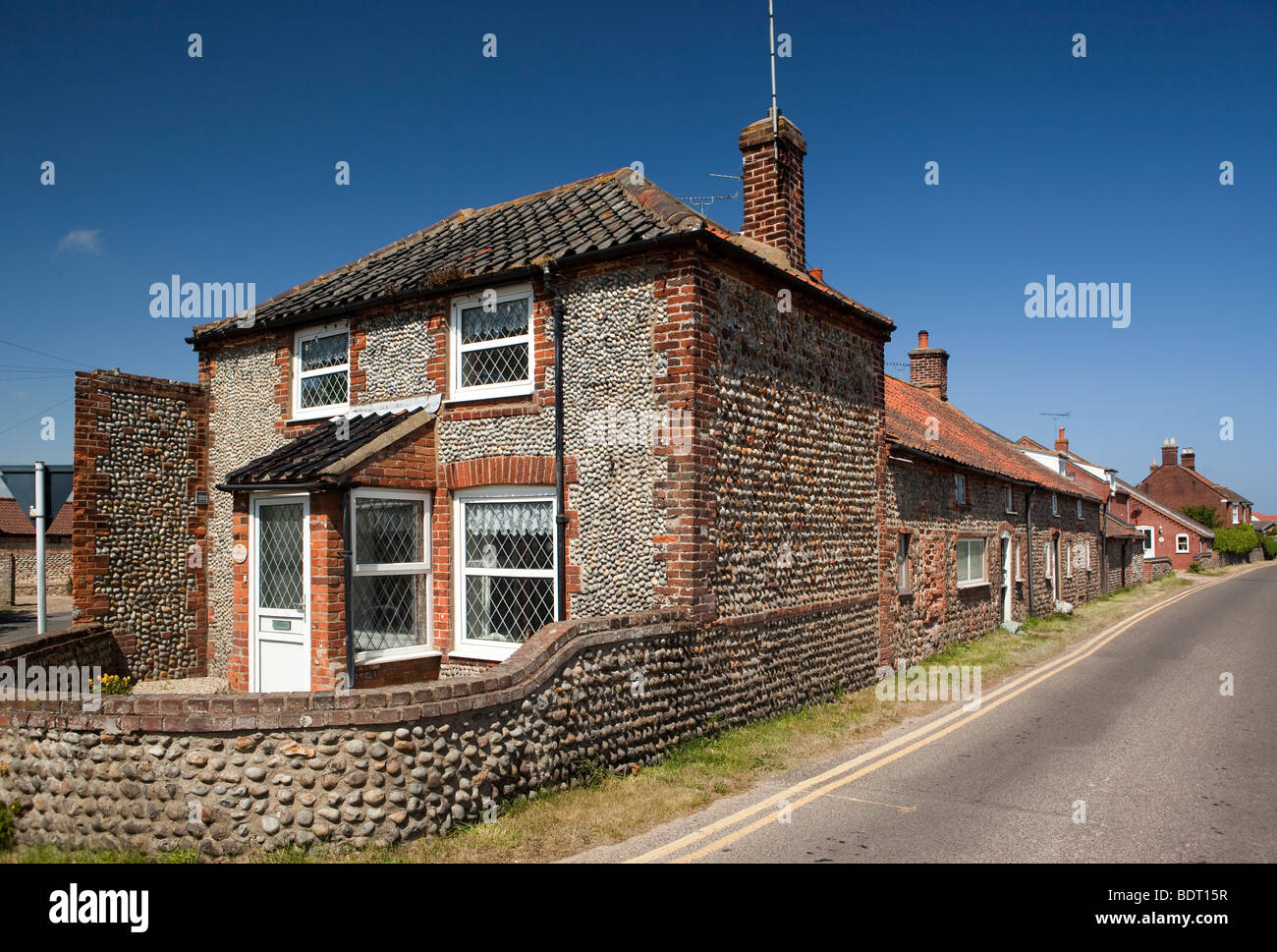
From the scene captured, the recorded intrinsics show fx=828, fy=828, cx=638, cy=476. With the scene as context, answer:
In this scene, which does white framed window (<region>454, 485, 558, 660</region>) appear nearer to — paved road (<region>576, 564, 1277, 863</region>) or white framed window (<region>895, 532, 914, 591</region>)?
paved road (<region>576, 564, 1277, 863</region>)

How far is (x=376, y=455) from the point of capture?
31.9 feet

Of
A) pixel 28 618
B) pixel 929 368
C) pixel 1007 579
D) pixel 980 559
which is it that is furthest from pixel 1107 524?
pixel 28 618

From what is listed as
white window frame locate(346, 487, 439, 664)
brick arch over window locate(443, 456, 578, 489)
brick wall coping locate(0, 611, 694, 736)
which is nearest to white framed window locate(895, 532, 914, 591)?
brick arch over window locate(443, 456, 578, 489)

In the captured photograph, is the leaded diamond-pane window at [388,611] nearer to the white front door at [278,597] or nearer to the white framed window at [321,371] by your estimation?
the white front door at [278,597]

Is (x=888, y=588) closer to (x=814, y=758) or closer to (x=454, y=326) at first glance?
(x=814, y=758)

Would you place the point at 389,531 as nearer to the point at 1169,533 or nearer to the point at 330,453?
the point at 330,453

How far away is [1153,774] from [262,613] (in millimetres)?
10140

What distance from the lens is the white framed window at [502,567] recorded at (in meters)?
9.81

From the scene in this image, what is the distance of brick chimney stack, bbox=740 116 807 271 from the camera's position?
12.1 metres

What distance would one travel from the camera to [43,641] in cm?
980

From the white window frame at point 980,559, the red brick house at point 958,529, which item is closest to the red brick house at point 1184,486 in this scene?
the red brick house at point 958,529

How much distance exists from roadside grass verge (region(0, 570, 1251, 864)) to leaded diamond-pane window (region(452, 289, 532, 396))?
15.7 feet

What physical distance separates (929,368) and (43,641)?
25.2 m
